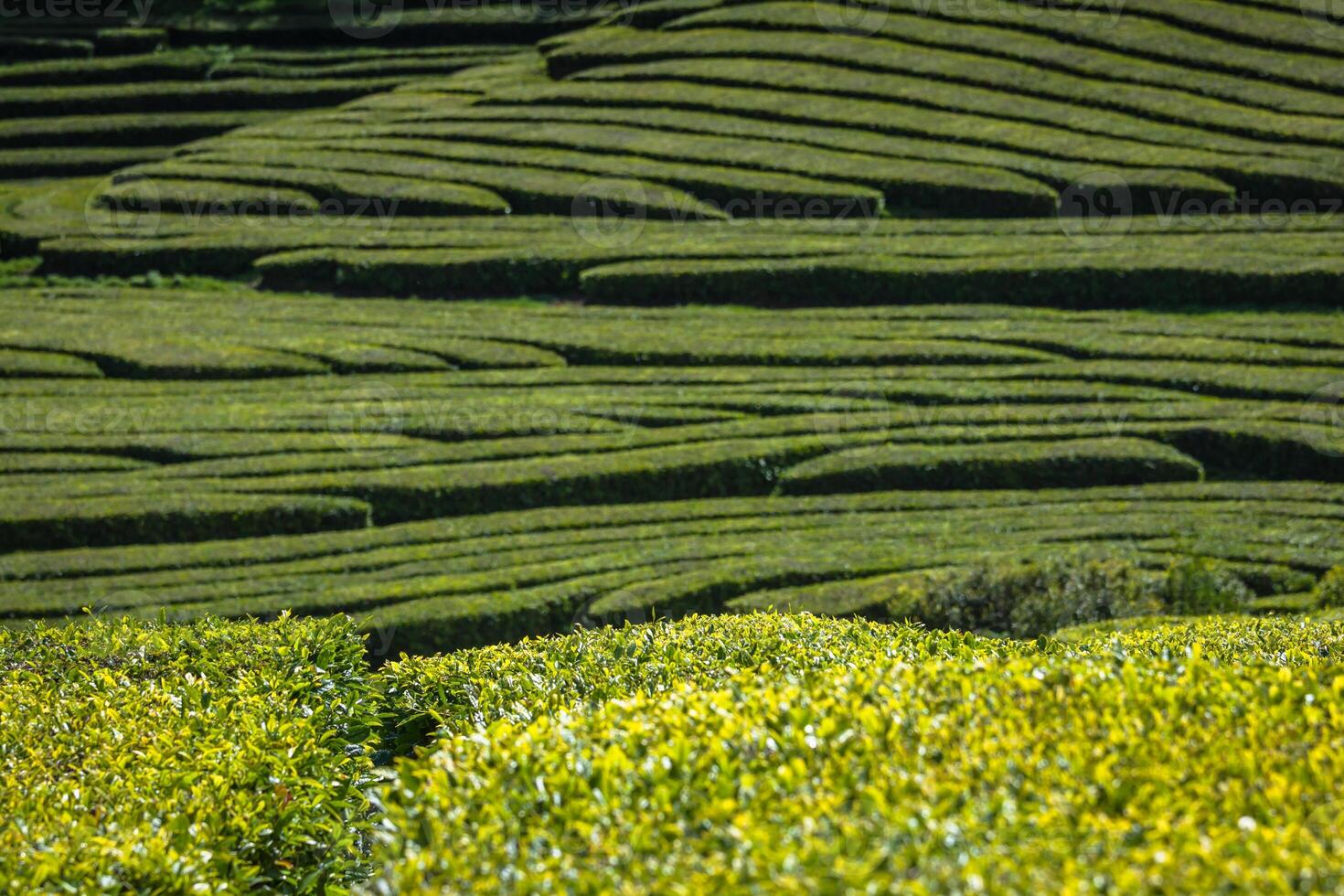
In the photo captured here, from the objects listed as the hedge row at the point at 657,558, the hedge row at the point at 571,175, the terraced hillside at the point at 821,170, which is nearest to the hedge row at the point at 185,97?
the terraced hillside at the point at 821,170

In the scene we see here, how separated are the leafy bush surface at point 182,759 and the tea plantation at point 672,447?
0.16 feet

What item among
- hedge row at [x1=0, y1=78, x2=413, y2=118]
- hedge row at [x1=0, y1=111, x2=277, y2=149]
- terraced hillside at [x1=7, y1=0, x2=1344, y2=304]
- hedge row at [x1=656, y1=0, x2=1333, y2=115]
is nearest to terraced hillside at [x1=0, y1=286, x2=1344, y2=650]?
terraced hillside at [x1=7, y1=0, x2=1344, y2=304]

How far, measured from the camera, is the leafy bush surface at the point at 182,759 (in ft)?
24.4

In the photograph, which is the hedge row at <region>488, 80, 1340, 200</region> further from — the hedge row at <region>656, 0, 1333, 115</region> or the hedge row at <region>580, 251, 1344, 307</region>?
the hedge row at <region>580, 251, 1344, 307</region>

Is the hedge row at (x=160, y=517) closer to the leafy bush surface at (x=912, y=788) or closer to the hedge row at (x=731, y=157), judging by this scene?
the hedge row at (x=731, y=157)

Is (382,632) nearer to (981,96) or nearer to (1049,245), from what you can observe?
(1049,245)

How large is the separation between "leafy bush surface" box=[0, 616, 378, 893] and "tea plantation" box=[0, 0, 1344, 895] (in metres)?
0.05

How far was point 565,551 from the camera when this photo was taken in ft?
78.4

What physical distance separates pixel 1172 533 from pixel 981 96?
23.4 meters

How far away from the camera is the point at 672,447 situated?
88.6 ft

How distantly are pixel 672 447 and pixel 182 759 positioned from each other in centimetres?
1884

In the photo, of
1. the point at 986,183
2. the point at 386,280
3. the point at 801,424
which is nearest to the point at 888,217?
the point at 986,183

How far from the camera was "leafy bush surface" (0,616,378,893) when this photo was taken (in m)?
7.45

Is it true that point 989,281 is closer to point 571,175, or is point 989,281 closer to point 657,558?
point 571,175
